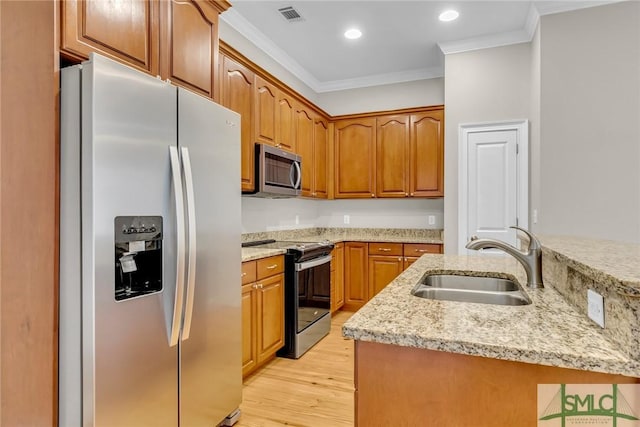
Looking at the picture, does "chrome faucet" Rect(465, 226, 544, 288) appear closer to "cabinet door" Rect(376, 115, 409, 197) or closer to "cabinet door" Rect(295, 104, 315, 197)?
"cabinet door" Rect(295, 104, 315, 197)

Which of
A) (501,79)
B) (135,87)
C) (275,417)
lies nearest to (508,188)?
(501,79)

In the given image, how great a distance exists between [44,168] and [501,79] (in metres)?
3.82

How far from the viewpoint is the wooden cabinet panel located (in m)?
3.93

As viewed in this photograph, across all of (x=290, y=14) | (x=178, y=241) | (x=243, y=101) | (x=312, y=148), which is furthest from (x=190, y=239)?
(x=312, y=148)

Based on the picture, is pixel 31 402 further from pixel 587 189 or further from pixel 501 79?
pixel 501 79

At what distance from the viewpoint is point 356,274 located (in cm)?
423

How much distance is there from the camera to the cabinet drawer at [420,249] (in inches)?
155

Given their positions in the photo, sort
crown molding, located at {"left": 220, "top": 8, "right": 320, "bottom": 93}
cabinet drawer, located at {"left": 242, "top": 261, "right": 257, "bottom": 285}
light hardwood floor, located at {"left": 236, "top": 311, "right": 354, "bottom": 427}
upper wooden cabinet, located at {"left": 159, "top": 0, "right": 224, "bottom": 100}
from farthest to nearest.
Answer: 1. crown molding, located at {"left": 220, "top": 8, "right": 320, "bottom": 93}
2. cabinet drawer, located at {"left": 242, "top": 261, "right": 257, "bottom": 285}
3. light hardwood floor, located at {"left": 236, "top": 311, "right": 354, "bottom": 427}
4. upper wooden cabinet, located at {"left": 159, "top": 0, "right": 224, "bottom": 100}

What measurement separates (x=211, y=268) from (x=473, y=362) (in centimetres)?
135

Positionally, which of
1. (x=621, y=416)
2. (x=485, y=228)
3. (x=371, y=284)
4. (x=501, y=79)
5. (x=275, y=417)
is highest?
(x=501, y=79)

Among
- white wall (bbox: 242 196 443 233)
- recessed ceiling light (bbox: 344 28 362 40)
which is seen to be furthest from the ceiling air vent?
white wall (bbox: 242 196 443 233)

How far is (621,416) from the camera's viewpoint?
0.80 m

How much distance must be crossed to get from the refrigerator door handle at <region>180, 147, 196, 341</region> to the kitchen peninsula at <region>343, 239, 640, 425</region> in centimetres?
91
